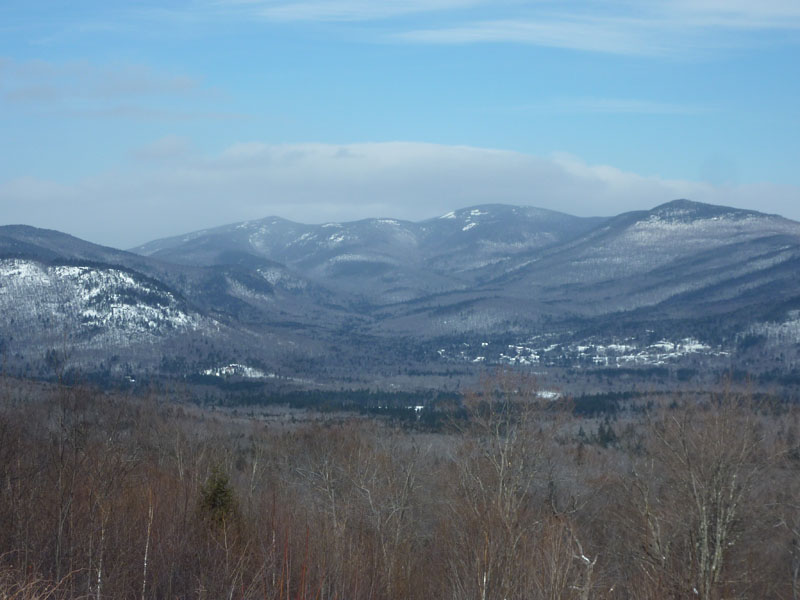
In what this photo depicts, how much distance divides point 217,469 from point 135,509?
3018 millimetres

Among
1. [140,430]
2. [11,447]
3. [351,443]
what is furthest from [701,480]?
[140,430]

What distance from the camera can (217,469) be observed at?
21.9 metres

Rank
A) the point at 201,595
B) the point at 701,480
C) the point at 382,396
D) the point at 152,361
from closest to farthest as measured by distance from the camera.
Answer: the point at 201,595 < the point at 701,480 < the point at 382,396 < the point at 152,361

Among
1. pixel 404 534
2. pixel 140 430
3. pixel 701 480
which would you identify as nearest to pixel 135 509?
pixel 404 534

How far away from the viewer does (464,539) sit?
17.7m

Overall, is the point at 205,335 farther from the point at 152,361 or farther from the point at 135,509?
the point at 135,509

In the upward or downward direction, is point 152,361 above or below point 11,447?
below

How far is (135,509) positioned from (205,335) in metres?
158

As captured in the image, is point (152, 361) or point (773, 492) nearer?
point (773, 492)

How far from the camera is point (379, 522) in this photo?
25281 millimetres

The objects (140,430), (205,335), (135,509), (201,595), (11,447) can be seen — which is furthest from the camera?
(205,335)

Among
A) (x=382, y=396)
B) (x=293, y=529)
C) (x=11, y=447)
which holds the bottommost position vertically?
(x=382, y=396)

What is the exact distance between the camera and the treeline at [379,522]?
14211 mm

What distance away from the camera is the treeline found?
46.6 ft
